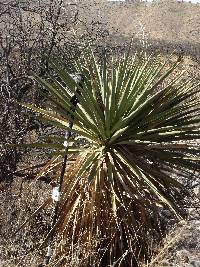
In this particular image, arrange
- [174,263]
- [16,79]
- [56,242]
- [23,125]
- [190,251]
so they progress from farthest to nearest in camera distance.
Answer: [23,125]
[16,79]
[190,251]
[174,263]
[56,242]

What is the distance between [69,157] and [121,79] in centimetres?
117

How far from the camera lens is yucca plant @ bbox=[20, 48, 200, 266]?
17.6 ft

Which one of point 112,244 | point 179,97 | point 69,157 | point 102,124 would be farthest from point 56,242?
point 179,97

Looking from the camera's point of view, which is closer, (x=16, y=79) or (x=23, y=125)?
(x=16, y=79)

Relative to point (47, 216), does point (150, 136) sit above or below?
above

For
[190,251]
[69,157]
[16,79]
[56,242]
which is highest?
[16,79]

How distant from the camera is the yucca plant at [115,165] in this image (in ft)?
17.6

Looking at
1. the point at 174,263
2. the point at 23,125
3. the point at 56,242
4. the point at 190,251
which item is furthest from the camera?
the point at 23,125

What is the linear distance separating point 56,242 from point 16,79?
8.27 feet

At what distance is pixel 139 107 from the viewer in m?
5.68

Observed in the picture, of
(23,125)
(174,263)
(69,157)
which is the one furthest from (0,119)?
(174,263)

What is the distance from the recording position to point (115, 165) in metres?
5.53

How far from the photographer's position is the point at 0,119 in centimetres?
729

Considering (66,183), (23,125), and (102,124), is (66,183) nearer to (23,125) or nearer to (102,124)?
(102,124)
